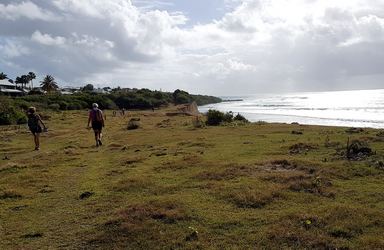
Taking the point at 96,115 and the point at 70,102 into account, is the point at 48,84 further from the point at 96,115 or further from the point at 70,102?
the point at 96,115

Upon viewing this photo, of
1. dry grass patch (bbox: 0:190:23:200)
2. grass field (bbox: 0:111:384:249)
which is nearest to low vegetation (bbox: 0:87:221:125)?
grass field (bbox: 0:111:384:249)

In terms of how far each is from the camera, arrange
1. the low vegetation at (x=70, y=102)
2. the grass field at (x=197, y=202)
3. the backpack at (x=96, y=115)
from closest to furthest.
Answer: the grass field at (x=197, y=202) → the backpack at (x=96, y=115) → the low vegetation at (x=70, y=102)

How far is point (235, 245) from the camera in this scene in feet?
27.3

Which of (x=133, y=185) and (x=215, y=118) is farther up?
(x=215, y=118)

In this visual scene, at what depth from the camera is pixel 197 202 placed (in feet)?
36.4

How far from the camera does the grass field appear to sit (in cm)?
870

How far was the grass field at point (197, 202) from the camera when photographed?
28.6 ft

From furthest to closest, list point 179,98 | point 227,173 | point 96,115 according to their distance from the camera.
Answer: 1. point 179,98
2. point 96,115
3. point 227,173

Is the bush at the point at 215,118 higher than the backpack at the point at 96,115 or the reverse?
the reverse

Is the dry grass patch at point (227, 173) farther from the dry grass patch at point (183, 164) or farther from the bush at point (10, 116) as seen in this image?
the bush at point (10, 116)

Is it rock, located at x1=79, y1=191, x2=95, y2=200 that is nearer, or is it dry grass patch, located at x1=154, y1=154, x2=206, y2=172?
rock, located at x1=79, y1=191, x2=95, y2=200

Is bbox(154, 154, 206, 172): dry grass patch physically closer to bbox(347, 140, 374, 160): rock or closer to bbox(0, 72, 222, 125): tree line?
bbox(347, 140, 374, 160): rock

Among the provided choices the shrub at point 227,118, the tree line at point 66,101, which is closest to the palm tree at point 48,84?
the tree line at point 66,101

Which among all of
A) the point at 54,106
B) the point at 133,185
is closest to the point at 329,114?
the point at 54,106
